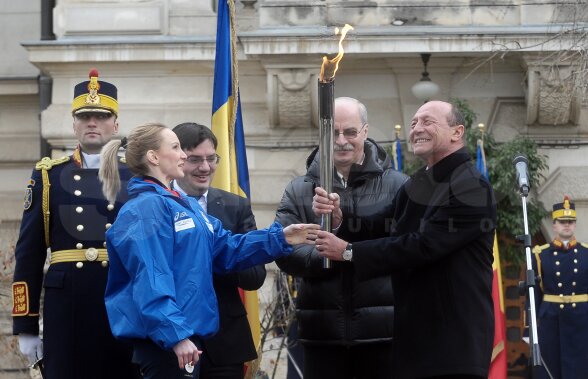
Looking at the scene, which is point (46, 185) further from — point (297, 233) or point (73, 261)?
point (297, 233)

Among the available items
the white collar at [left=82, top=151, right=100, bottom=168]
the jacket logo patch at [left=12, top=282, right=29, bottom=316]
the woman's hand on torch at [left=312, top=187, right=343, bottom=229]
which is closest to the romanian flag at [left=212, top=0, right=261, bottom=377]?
the white collar at [left=82, top=151, right=100, bottom=168]

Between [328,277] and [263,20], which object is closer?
[328,277]

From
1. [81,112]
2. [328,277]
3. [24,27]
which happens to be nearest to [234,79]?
[81,112]

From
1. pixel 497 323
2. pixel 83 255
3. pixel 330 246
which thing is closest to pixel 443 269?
pixel 330 246

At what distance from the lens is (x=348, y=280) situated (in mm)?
6887

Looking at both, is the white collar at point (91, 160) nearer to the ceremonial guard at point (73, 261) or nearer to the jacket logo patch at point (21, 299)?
the ceremonial guard at point (73, 261)

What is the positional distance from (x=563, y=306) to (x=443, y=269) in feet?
24.6

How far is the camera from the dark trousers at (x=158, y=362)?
588 cm

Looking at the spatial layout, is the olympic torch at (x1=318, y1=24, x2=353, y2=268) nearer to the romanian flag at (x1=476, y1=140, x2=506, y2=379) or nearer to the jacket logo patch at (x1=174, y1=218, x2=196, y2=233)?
the jacket logo patch at (x1=174, y1=218, x2=196, y2=233)

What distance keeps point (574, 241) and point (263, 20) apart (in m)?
3.65

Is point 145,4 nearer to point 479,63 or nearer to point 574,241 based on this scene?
point 479,63

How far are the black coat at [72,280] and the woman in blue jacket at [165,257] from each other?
1.00m

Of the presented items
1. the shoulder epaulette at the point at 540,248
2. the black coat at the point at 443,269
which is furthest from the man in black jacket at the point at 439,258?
the shoulder epaulette at the point at 540,248

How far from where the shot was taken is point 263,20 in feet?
42.7
